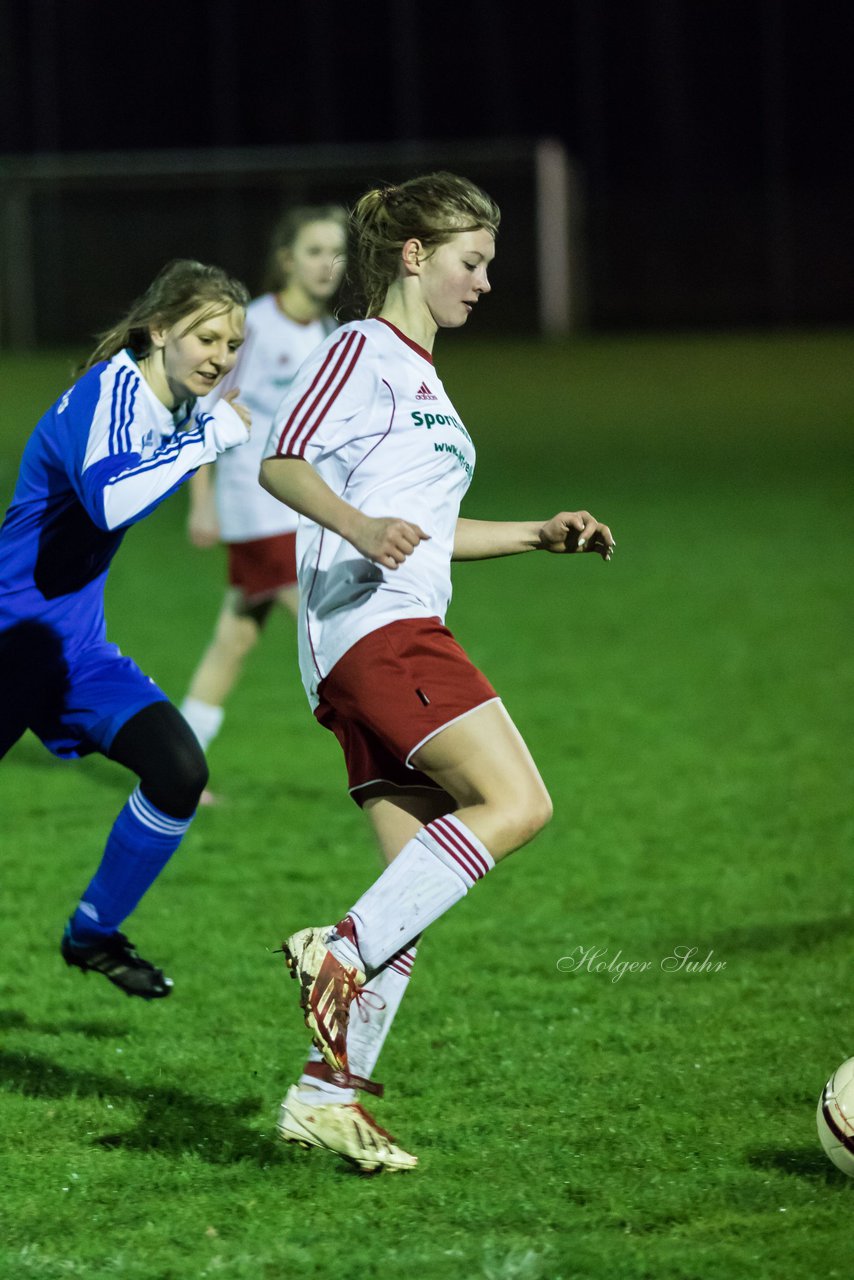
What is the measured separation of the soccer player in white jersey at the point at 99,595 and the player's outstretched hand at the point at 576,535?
0.71 m

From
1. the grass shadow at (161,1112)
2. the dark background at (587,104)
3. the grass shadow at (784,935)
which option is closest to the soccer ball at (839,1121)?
the grass shadow at (161,1112)

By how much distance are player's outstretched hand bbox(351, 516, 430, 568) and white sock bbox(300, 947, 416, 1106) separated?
833 mm

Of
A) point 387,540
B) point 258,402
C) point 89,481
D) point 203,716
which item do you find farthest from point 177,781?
point 258,402

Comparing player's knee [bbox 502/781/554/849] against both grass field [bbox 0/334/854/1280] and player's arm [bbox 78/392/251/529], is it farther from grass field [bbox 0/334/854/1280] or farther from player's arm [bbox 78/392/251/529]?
player's arm [bbox 78/392/251/529]

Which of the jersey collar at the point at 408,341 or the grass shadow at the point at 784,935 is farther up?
the jersey collar at the point at 408,341

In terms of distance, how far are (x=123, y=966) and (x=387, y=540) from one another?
1505 mm

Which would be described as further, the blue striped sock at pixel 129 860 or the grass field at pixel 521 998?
the blue striped sock at pixel 129 860

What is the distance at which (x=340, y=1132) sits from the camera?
325 centimetres

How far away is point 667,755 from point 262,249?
24.0 m

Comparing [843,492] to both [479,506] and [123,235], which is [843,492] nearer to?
[479,506]

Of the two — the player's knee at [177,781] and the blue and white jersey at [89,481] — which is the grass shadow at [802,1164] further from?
the blue and white jersey at [89,481]

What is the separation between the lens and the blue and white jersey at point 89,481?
356 cm

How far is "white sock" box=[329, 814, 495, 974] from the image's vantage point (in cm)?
317

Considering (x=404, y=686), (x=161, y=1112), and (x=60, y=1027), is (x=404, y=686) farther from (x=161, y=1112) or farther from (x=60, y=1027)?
(x=60, y=1027)
